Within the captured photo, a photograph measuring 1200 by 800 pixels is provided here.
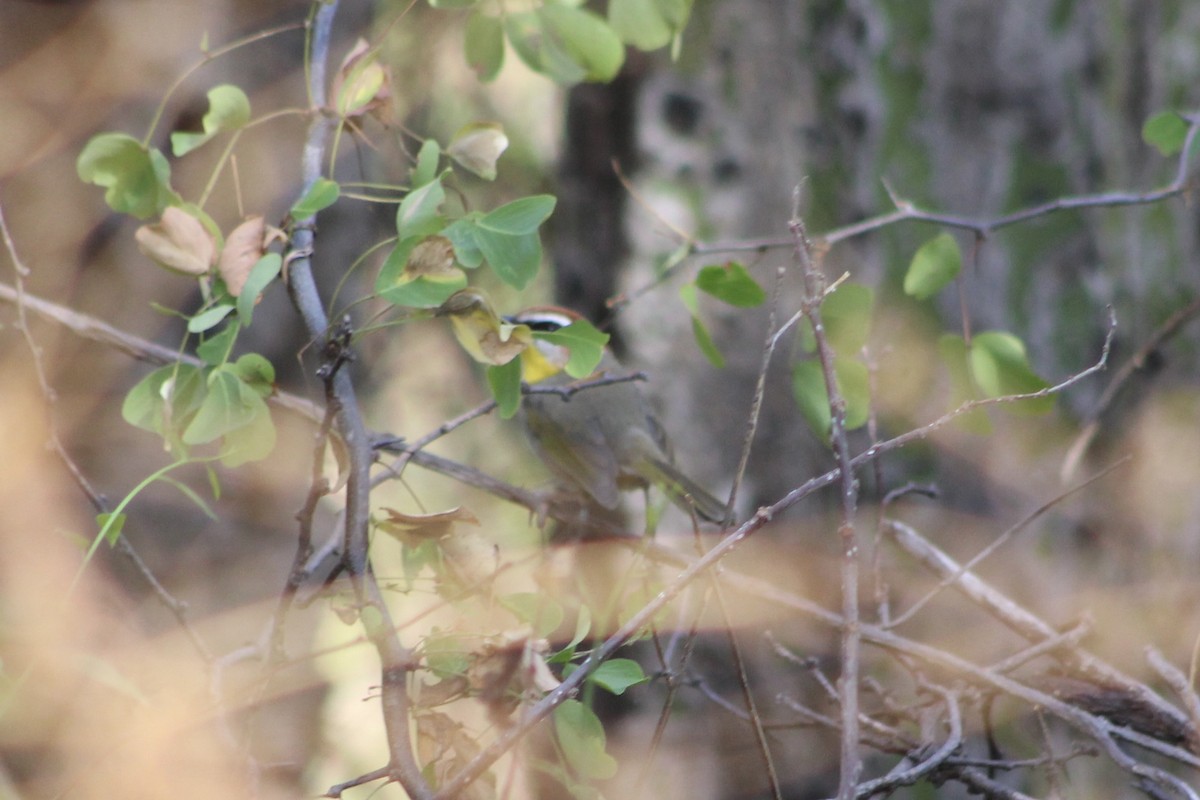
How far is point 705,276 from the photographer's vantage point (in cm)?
145

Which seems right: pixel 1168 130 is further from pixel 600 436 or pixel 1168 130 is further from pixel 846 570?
pixel 600 436

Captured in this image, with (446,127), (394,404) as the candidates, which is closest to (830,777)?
(394,404)

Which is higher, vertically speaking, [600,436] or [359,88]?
[359,88]

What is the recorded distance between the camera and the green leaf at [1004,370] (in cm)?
147

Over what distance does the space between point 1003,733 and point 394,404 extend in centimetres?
287

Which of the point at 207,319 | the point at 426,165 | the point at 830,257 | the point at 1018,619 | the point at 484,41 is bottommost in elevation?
the point at 1018,619

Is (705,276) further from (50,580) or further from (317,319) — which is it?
(50,580)

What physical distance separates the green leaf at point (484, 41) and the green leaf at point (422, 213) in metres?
0.62

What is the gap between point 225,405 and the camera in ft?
3.33

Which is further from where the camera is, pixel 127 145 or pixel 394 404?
pixel 394 404

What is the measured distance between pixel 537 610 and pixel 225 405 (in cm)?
39

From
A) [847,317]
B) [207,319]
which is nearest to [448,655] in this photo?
[207,319]

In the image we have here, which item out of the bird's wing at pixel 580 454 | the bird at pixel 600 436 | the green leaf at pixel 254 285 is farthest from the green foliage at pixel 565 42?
the bird's wing at pixel 580 454

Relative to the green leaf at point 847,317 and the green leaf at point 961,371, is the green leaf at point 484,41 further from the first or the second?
the green leaf at point 961,371
